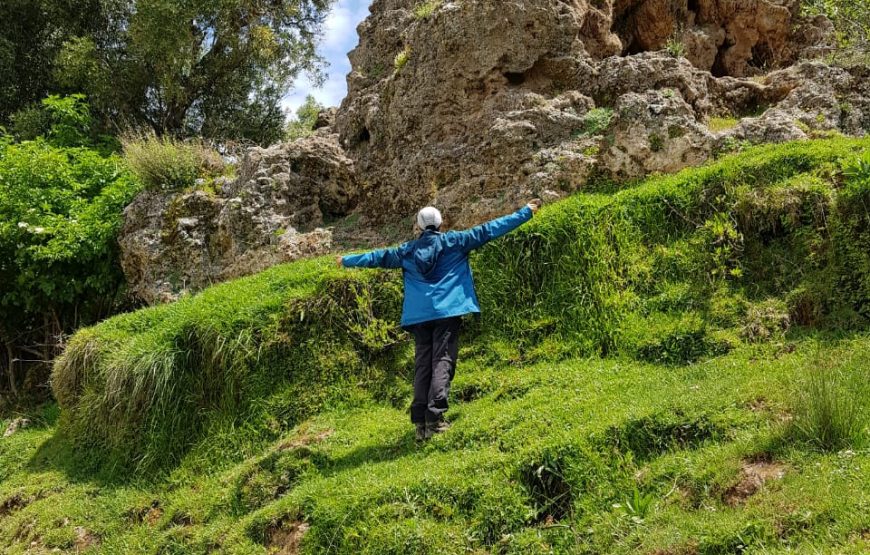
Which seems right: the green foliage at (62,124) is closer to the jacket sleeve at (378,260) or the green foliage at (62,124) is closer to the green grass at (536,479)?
the green grass at (536,479)

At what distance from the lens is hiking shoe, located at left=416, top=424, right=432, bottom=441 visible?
5773 millimetres

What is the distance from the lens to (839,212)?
5.94 m

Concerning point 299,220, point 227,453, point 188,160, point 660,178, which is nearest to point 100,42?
point 188,160

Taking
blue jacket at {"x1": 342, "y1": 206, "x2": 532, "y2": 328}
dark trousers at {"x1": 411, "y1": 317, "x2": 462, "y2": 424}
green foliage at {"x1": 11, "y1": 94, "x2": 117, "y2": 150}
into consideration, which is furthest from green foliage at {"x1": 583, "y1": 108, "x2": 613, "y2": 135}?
green foliage at {"x1": 11, "y1": 94, "x2": 117, "y2": 150}

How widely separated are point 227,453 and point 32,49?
1511 centimetres

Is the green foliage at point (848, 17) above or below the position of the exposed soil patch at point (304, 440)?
above

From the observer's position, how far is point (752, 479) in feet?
13.1

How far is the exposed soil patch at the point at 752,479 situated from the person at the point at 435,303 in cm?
246

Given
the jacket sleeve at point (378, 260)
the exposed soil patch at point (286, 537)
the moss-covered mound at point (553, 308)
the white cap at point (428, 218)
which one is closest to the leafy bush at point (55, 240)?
the moss-covered mound at point (553, 308)

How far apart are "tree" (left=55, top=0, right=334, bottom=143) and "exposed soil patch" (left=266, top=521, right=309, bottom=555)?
1252 centimetres

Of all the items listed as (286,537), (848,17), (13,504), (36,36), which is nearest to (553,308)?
(286,537)

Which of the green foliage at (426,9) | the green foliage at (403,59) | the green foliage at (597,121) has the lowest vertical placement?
the green foliage at (597,121)

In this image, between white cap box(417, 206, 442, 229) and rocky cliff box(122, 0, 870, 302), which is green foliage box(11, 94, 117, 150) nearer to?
rocky cliff box(122, 0, 870, 302)

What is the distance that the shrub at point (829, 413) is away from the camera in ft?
13.1
